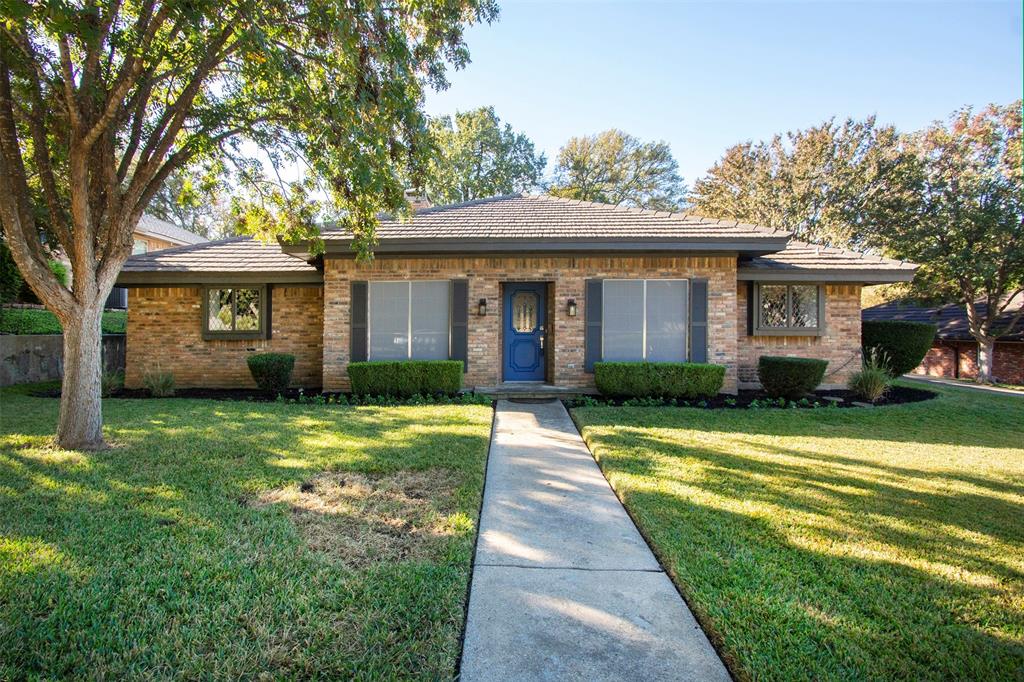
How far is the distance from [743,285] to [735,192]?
17.7 metres

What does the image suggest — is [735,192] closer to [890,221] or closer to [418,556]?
[890,221]

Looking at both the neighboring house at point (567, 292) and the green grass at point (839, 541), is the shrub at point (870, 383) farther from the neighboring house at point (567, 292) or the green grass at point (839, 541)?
the green grass at point (839, 541)

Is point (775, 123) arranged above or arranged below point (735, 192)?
above

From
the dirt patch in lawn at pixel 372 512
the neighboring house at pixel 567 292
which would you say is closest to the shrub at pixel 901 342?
the neighboring house at pixel 567 292

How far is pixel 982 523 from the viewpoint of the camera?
3604mm

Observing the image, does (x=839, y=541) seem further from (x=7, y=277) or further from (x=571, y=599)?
(x=7, y=277)

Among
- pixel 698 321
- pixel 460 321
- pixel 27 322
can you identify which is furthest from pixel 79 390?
pixel 27 322

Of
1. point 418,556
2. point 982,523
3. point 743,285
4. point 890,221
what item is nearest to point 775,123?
point 890,221

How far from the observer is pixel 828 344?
409 inches

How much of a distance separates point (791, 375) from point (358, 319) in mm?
8380

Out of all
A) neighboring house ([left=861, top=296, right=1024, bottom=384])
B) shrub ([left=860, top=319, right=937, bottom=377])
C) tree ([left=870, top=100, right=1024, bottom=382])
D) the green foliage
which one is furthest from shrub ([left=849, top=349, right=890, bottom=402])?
the green foliage

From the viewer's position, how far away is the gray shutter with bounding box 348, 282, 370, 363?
961 centimetres

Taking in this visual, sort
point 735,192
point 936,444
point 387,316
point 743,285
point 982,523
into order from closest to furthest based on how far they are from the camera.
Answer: point 982,523, point 936,444, point 387,316, point 743,285, point 735,192

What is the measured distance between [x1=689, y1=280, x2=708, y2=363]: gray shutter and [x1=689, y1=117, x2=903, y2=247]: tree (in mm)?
14249
